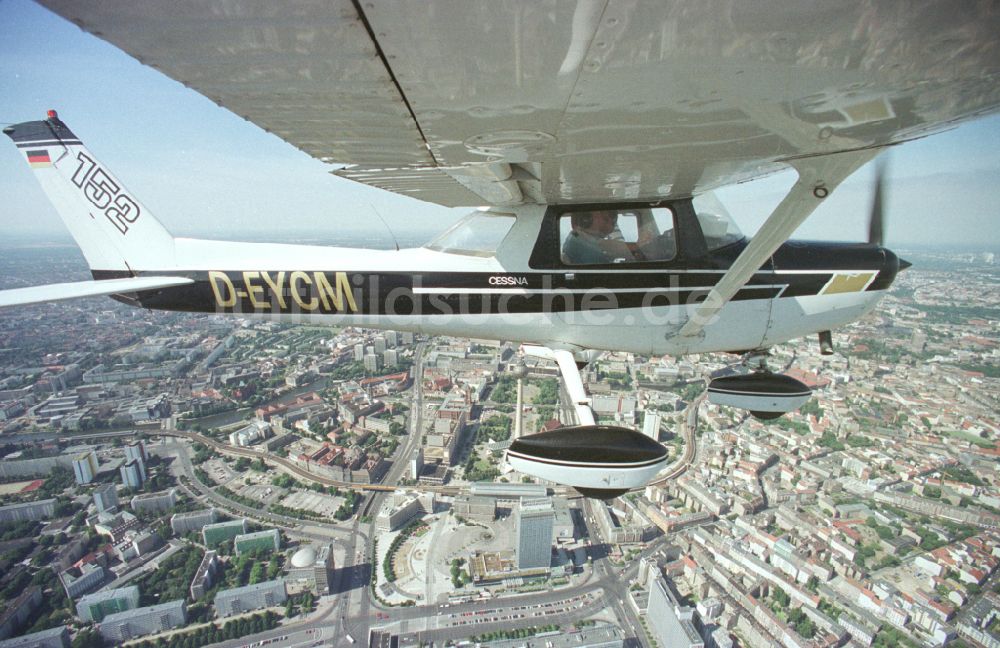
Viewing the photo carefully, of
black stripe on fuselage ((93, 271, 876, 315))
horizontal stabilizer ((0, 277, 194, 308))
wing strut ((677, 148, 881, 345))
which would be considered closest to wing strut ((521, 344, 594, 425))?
black stripe on fuselage ((93, 271, 876, 315))

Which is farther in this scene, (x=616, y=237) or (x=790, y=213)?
(x=616, y=237)

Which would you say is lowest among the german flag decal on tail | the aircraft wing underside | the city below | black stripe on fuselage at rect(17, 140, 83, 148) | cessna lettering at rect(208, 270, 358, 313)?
the city below


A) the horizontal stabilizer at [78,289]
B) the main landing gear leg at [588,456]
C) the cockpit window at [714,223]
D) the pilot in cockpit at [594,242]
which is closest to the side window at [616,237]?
the pilot in cockpit at [594,242]

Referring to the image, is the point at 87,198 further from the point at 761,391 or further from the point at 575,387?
the point at 761,391

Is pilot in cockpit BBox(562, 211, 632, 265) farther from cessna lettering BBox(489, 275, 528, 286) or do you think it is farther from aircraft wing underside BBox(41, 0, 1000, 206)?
aircraft wing underside BBox(41, 0, 1000, 206)

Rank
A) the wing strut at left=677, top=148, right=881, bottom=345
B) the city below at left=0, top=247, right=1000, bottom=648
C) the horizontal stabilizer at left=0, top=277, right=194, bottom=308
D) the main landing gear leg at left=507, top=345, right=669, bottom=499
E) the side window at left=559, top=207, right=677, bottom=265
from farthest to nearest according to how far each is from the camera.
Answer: the city below at left=0, top=247, right=1000, bottom=648
the side window at left=559, top=207, right=677, bottom=265
the main landing gear leg at left=507, top=345, right=669, bottom=499
the horizontal stabilizer at left=0, top=277, right=194, bottom=308
the wing strut at left=677, top=148, right=881, bottom=345

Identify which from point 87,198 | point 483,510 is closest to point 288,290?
point 87,198
